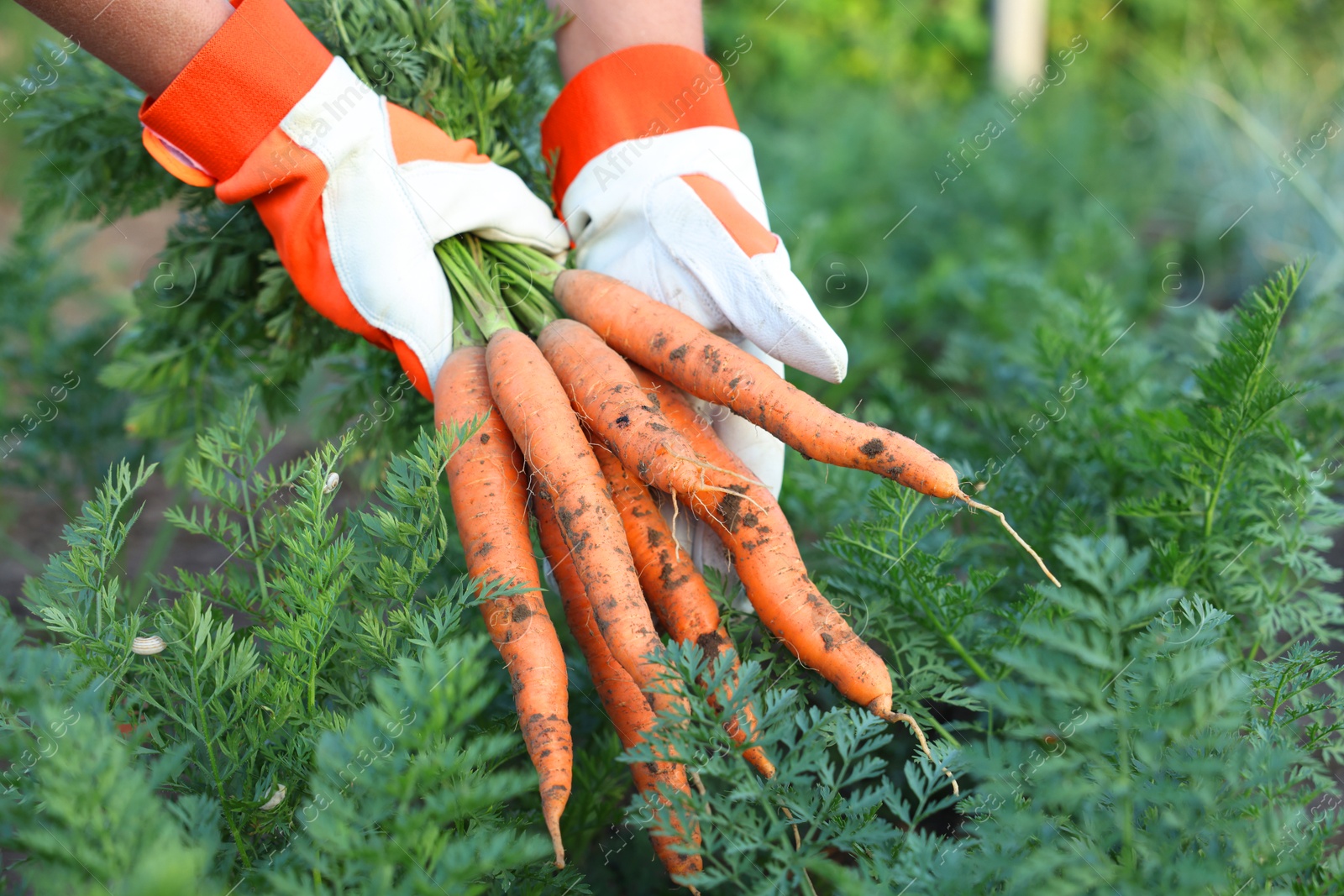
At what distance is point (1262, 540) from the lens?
1450 mm

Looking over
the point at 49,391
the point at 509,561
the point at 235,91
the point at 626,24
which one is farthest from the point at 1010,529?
the point at 49,391

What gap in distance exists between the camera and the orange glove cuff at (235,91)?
138cm

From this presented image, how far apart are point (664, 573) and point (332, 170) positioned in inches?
35.8

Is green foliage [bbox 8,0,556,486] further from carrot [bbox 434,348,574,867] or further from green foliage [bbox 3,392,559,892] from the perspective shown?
green foliage [bbox 3,392,559,892]

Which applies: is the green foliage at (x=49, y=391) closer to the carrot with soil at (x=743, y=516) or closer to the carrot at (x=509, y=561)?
the carrot at (x=509, y=561)

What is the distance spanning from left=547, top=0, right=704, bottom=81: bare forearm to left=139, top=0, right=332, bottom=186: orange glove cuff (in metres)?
0.54

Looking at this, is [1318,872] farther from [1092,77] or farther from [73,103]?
[1092,77]

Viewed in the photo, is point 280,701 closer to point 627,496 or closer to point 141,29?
point 627,496

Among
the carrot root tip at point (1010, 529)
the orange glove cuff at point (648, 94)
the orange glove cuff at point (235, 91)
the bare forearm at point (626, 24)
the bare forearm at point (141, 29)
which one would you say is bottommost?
the carrot root tip at point (1010, 529)

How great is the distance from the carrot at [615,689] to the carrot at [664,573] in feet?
0.35

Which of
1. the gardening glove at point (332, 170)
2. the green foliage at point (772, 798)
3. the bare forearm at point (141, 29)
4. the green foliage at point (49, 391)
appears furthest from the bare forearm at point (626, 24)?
the green foliage at point (49, 391)

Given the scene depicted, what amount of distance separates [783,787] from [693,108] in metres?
1.23

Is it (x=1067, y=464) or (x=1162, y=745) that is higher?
(x=1162, y=745)

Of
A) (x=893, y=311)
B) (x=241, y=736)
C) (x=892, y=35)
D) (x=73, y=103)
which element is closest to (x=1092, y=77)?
(x=892, y=35)
